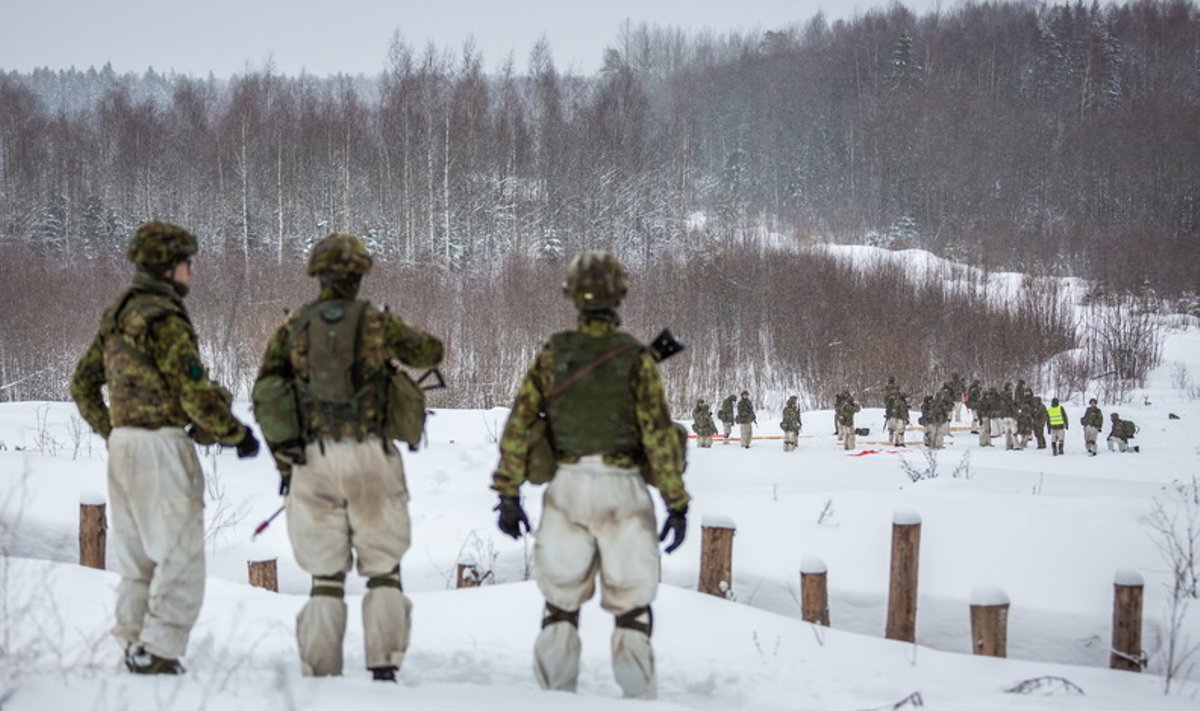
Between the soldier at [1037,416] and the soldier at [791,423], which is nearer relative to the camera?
the soldier at [791,423]

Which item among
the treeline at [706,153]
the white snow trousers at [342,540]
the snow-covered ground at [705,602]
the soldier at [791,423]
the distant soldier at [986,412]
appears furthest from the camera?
the treeline at [706,153]

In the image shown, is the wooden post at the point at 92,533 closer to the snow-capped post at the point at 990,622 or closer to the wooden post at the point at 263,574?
the wooden post at the point at 263,574

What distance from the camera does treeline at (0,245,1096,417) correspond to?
2616 cm

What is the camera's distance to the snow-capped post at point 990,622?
639 cm

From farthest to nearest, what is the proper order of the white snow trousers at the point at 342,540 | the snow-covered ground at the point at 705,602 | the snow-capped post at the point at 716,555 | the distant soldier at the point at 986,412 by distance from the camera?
the distant soldier at the point at 986,412
the snow-capped post at the point at 716,555
the white snow trousers at the point at 342,540
the snow-covered ground at the point at 705,602

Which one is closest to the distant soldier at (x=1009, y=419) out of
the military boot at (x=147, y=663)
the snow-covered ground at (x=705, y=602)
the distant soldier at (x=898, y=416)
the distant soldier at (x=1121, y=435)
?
the distant soldier at (x=1121, y=435)

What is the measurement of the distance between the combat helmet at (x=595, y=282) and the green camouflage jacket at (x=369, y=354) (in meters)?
0.60

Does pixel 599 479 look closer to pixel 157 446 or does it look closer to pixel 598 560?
pixel 598 560

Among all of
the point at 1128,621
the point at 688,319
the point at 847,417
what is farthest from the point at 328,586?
the point at 688,319

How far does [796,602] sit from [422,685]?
4.79 meters

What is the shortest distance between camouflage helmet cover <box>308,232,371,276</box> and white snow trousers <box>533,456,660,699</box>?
117 cm

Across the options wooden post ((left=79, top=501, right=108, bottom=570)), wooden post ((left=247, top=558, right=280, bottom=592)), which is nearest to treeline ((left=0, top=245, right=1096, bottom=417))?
wooden post ((left=247, top=558, right=280, bottom=592))

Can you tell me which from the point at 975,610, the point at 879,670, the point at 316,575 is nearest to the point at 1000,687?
the point at 879,670

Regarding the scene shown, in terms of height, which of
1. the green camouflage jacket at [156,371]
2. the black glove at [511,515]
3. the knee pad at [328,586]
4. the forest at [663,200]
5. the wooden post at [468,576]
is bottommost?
the wooden post at [468,576]
